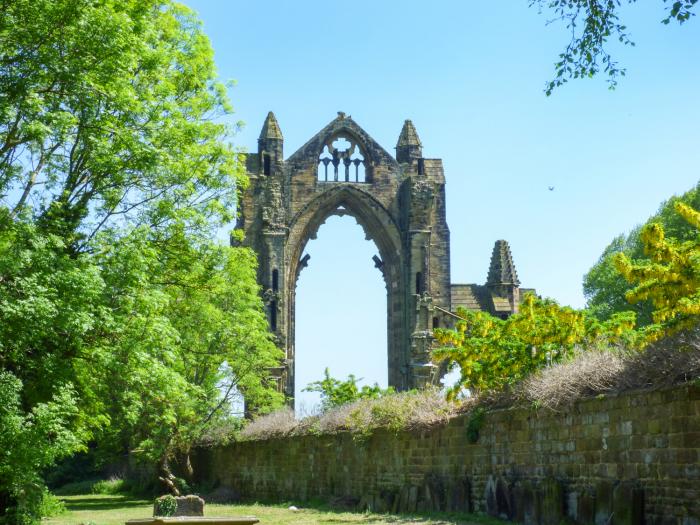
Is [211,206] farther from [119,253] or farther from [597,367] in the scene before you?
[597,367]

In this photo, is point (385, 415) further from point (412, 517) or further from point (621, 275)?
point (621, 275)

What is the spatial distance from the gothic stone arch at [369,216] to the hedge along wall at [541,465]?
1850 centimetres

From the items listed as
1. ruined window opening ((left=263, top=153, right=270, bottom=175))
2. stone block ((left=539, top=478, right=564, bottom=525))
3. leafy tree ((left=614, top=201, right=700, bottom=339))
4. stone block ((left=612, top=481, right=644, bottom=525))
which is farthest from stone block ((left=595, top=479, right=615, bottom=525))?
ruined window opening ((left=263, top=153, right=270, bottom=175))

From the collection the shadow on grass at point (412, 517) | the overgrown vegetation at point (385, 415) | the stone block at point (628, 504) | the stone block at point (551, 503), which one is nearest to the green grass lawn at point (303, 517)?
the shadow on grass at point (412, 517)

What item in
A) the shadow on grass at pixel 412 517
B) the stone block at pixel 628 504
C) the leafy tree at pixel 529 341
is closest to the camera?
the stone block at pixel 628 504

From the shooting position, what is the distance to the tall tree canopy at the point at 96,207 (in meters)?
13.4

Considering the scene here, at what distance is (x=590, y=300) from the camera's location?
49000 millimetres

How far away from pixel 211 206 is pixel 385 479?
580 centimetres

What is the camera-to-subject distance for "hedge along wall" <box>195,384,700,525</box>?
35.8 feet

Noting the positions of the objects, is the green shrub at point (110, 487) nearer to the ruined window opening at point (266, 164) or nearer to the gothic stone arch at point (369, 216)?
the gothic stone arch at point (369, 216)

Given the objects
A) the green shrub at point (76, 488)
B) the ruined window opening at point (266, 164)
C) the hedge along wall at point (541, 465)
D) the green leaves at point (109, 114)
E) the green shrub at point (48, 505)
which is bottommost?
the green shrub at point (76, 488)

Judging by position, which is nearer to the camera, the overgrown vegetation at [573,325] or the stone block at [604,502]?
the stone block at [604,502]

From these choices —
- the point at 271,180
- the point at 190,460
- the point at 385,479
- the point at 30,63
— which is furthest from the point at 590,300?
the point at 30,63

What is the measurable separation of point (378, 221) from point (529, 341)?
2531 centimetres
